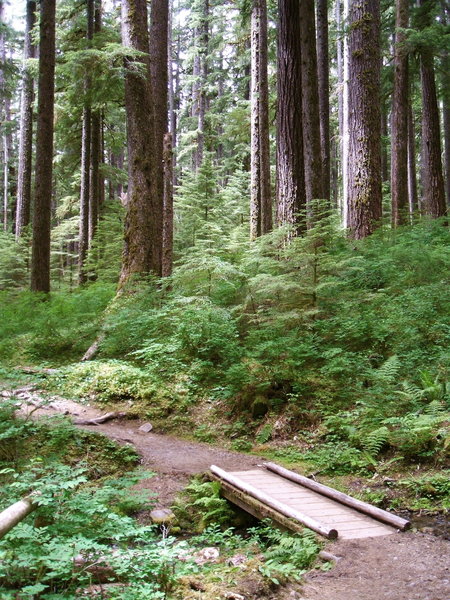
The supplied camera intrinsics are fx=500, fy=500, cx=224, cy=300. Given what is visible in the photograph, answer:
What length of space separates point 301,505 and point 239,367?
3.31m

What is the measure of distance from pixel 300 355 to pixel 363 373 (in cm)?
104

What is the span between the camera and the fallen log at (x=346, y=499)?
458cm

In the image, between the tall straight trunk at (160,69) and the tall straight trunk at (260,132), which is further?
the tall straight trunk at (260,132)

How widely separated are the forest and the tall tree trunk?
0.08 metres

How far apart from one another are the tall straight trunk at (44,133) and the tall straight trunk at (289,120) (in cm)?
719

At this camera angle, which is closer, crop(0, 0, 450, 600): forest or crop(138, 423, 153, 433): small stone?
crop(0, 0, 450, 600): forest

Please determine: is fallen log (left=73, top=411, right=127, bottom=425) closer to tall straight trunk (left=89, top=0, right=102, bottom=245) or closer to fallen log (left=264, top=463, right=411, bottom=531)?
fallen log (left=264, top=463, right=411, bottom=531)

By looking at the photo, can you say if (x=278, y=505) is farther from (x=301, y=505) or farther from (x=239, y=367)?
(x=239, y=367)

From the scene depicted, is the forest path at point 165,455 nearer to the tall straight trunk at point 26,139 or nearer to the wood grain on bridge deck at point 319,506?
the wood grain on bridge deck at point 319,506

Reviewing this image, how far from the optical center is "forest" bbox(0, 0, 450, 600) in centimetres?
369

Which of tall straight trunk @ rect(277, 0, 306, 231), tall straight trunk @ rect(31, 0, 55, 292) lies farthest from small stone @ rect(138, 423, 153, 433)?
tall straight trunk @ rect(31, 0, 55, 292)

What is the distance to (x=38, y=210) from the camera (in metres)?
15.5

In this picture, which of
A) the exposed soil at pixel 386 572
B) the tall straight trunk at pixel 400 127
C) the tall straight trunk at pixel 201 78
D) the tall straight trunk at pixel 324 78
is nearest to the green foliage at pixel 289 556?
the exposed soil at pixel 386 572

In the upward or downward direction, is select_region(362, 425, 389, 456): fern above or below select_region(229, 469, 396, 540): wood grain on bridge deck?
above
